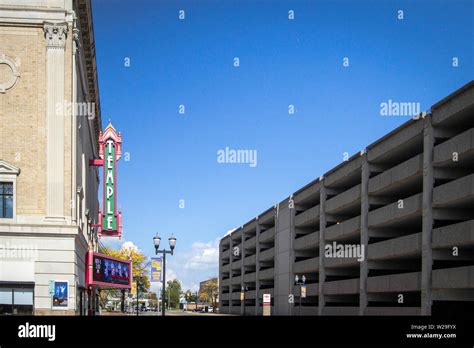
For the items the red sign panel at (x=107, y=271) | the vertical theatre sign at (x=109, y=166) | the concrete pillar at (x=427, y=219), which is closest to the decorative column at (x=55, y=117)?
the red sign panel at (x=107, y=271)

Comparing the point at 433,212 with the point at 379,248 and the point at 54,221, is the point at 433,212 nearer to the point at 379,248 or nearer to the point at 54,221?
the point at 379,248

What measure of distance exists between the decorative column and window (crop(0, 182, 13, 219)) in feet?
5.72

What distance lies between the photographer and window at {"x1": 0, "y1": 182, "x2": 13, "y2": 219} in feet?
98.6

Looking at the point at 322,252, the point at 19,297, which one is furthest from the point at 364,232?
the point at 19,297

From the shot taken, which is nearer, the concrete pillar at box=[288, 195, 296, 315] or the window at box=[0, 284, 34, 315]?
the window at box=[0, 284, 34, 315]

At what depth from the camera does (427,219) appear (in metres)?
43.2

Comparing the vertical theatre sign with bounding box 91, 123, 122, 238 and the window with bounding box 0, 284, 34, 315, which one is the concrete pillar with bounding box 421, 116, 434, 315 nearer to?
the vertical theatre sign with bounding box 91, 123, 122, 238

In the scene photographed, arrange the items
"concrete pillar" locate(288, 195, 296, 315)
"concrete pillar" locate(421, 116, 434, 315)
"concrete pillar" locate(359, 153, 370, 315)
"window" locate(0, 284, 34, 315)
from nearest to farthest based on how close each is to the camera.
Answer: "window" locate(0, 284, 34, 315)
"concrete pillar" locate(421, 116, 434, 315)
"concrete pillar" locate(359, 153, 370, 315)
"concrete pillar" locate(288, 195, 296, 315)

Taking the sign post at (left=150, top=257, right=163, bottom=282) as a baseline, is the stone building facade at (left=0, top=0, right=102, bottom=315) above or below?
above

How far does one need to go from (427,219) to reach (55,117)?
82.4 ft

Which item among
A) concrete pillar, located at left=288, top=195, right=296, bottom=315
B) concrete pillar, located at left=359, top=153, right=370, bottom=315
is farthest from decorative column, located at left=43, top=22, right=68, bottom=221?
concrete pillar, located at left=288, top=195, right=296, bottom=315

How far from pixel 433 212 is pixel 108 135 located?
74.6 feet

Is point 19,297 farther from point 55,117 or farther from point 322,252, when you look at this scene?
point 322,252
